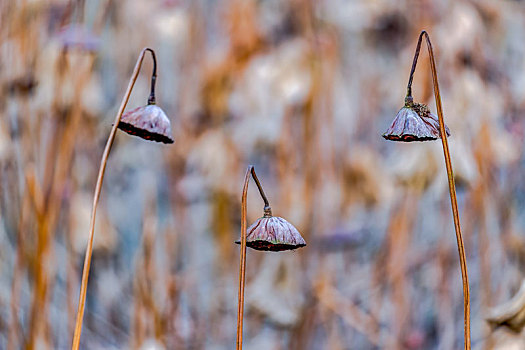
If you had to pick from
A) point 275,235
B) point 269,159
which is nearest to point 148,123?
point 275,235

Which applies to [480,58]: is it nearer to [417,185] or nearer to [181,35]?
[417,185]

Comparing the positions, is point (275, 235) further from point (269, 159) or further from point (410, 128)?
point (269, 159)

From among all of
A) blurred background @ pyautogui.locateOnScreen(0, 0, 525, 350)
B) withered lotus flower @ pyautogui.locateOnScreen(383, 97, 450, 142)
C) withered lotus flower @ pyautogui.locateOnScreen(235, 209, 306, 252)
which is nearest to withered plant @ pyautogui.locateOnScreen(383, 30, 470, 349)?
withered lotus flower @ pyautogui.locateOnScreen(383, 97, 450, 142)

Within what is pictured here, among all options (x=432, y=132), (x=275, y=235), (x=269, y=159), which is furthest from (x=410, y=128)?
(x=269, y=159)

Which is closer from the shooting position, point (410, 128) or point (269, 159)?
point (410, 128)

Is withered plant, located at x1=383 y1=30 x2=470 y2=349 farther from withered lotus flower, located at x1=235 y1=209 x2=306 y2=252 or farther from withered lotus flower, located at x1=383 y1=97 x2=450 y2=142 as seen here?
withered lotus flower, located at x1=235 y1=209 x2=306 y2=252

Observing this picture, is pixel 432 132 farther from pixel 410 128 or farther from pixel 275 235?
pixel 275 235

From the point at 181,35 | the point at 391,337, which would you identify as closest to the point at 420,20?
the point at 181,35
